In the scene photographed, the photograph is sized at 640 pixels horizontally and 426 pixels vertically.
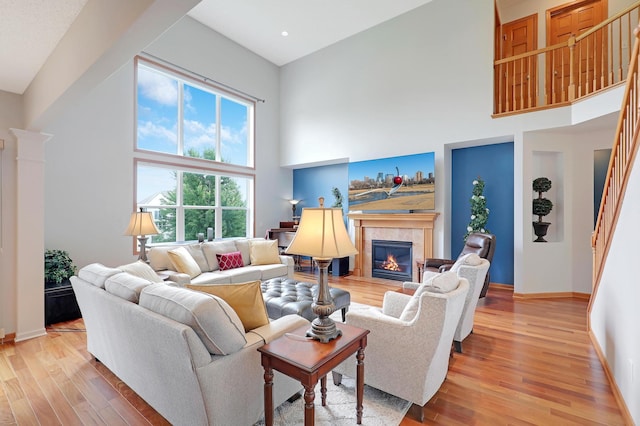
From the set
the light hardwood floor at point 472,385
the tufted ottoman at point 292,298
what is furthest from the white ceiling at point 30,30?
the tufted ottoman at point 292,298

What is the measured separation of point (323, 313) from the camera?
5.57ft

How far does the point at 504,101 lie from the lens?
15.8 ft

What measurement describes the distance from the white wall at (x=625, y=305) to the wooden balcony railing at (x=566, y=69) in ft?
8.45

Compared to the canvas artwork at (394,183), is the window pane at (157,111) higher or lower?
higher

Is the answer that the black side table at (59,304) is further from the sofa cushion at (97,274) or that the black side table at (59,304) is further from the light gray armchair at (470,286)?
the light gray armchair at (470,286)

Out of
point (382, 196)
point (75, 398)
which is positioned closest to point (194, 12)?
point (382, 196)

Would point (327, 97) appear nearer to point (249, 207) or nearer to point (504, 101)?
point (249, 207)

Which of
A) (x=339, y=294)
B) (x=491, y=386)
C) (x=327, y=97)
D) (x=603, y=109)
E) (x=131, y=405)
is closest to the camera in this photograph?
(x=131, y=405)

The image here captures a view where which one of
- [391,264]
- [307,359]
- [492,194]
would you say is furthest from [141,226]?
[492,194]

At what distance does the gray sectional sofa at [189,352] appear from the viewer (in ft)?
4.90

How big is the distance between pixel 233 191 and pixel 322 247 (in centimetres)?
541

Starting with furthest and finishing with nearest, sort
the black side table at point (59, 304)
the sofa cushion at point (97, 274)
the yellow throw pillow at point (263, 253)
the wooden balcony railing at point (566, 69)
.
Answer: the yellow throw pillow at point (263, 253), the wooden balcony railing at point (566, 69), the black side table at point (59, 304), the sofa cushion at point (97, 274)

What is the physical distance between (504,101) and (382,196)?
2526mm

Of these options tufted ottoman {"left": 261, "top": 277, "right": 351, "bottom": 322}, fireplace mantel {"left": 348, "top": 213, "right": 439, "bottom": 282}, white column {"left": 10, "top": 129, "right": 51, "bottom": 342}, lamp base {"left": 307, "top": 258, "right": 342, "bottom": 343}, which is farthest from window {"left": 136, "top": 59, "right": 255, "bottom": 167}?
lamp base {"left": 307, "top": 258, "right": 342, "bottom": 343}
